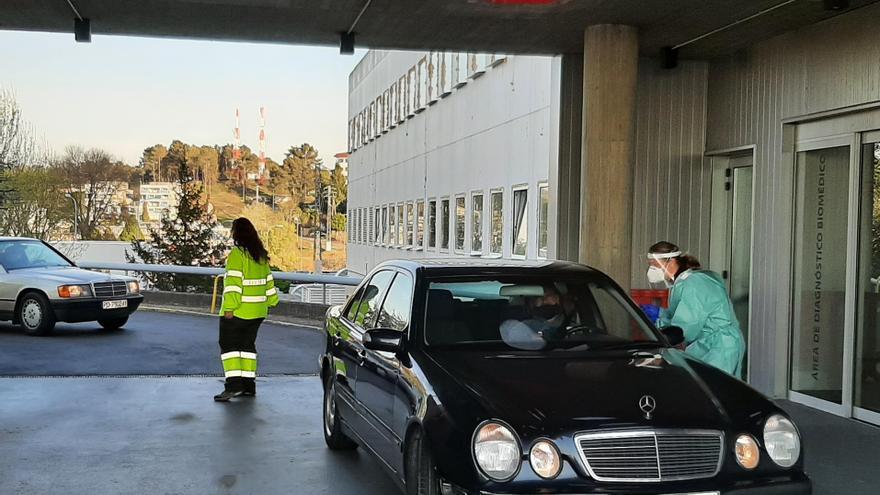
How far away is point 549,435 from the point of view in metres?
5.15

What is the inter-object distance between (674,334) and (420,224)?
27426 mm

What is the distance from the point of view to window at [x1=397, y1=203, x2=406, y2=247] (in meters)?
37.6

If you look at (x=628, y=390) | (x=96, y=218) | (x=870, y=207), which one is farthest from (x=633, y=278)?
(x=96, y=218)

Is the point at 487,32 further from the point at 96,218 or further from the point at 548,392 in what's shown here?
the point at 96,218

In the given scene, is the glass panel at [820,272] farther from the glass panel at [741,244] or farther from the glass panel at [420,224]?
the glass panel at [420,224]

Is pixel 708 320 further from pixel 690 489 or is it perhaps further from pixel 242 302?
pixel 242 302

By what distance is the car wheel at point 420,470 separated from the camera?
5473 mm

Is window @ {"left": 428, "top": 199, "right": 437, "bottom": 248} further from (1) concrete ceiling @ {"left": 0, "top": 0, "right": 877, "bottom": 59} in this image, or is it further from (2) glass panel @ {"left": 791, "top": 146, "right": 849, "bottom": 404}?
(2) glass panel @ {"left": 791, "top": 146, "right": 849, "bottom": 404}

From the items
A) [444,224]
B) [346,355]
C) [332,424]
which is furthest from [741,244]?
[444,224]

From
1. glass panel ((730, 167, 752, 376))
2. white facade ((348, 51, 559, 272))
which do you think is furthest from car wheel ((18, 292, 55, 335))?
glass panel ((730, 167, 752, 376))

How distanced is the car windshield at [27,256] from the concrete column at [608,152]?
10.7m

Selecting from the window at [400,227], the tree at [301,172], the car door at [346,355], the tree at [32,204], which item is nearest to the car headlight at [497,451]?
the car door at [346,355]

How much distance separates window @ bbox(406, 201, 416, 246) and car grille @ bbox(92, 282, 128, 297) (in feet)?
58.0

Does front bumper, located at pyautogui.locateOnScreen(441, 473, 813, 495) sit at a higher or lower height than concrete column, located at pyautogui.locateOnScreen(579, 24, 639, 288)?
lower
